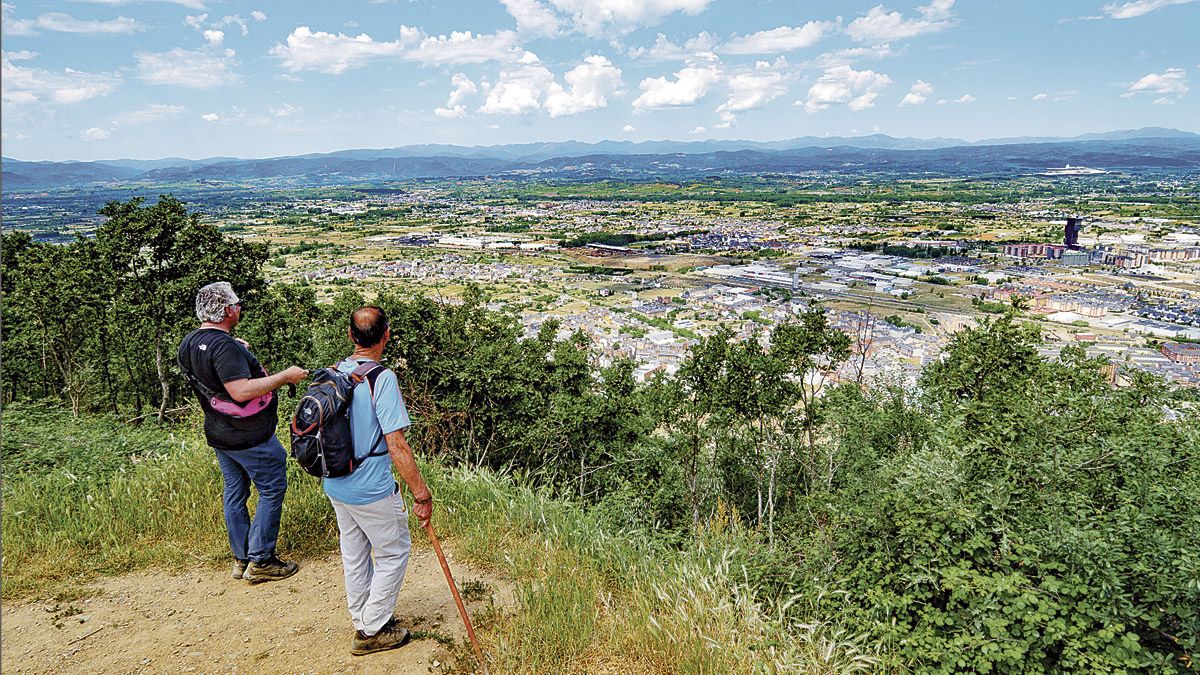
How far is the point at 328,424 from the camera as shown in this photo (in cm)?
289

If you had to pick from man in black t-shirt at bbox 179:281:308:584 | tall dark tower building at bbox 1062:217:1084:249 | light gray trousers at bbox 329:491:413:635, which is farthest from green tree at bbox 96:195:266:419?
tall dark tower building at bbox 1062:217:1084:249

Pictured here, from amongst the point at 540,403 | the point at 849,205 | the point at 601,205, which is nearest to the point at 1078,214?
the point at 849,205

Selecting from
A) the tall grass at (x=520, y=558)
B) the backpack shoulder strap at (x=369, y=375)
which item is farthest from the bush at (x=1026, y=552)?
the backpack shoulder strap at (x=369, y=375)

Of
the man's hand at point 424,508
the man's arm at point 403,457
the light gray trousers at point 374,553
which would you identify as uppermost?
the man's arm at point 403,457

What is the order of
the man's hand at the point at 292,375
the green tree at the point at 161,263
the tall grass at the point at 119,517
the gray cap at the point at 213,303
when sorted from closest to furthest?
the man's hand at the point at 292,375
the gray cap at the point at 213,303
the tall grass at the point at 119,517
the green tree at the point at 161,263

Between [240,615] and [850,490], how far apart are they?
14.9ft

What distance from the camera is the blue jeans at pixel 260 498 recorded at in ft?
12.3

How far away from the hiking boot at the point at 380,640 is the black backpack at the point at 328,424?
868 millimetres

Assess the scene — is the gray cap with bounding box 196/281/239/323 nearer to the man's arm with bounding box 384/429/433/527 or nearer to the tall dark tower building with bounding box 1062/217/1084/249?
the man's arm with bounding box 384/429/433/527

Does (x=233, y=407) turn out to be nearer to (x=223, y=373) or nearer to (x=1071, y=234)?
(x=223, y=373)

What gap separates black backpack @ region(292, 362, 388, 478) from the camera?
2.88m

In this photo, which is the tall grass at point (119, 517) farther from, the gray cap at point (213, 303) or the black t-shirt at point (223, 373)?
the gray cap at point (213, 303)

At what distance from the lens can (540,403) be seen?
36.5ft

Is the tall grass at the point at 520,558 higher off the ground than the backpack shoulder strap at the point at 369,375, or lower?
lower
